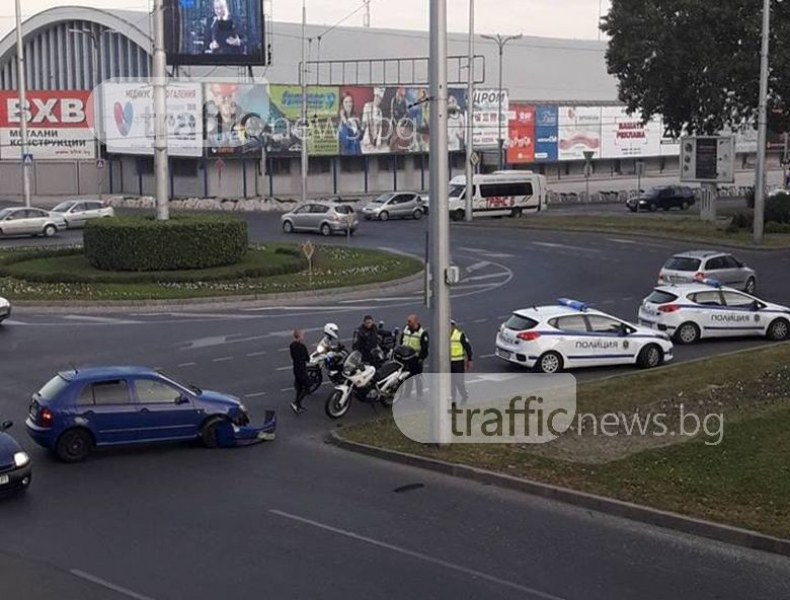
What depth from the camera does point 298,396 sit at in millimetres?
20328

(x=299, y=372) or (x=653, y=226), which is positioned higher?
(x=299, y=372)

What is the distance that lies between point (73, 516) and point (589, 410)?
9.06 meters

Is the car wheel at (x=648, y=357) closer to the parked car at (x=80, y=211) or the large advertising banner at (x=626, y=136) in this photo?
the parked car at (x=80, y=211)

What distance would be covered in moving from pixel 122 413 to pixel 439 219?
202 inches

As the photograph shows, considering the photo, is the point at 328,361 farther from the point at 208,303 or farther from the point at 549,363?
the point at 208,303

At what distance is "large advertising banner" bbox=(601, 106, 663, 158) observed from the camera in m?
96.9

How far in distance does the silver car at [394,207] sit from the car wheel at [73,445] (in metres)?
46.8

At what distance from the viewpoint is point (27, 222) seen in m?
52.6

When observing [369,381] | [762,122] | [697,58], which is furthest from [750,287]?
[697,58]

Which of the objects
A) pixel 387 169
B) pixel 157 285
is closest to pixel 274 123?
pixel 387 169

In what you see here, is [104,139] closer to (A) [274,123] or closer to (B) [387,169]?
(A) [274,123]

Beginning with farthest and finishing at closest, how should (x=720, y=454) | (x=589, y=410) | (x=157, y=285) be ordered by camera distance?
(x=157, y=285)
(x=589, y=410)
(x=720, y=454)

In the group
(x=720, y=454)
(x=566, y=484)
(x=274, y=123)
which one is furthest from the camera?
(x=274, y=123)

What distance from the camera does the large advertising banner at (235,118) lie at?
7238 cm
